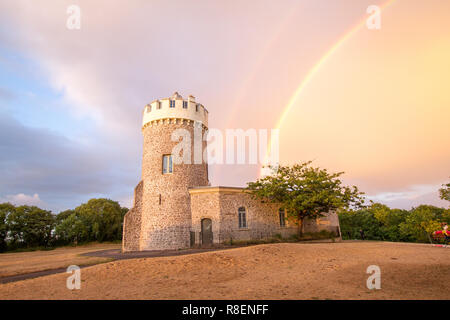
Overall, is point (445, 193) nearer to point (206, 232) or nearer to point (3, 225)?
point (206, 232)

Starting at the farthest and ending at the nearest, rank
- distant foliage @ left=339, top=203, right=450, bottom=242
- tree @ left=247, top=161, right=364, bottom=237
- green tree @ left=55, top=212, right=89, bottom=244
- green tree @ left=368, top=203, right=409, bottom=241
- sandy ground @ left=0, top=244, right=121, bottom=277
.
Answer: green tree @ left=55, top=212, right=89, bottom=244 → green tree @ left=368, top=203, right=409, bottom=241 → distant foliage @ left=339, top=203, right=450, bottom=242 → tree @ left=247, top=161, right=364, bottom=237 → sandy ground @ left=0, top=244, right=121, bottom=277

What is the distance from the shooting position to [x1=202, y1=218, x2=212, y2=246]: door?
69.2ft

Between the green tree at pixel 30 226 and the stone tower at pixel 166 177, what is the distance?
83.3 feet

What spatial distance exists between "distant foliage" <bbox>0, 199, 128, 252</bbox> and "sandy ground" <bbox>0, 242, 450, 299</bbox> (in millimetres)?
37477

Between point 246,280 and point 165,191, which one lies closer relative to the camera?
point 246,280

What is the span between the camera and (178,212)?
22250 millimetres

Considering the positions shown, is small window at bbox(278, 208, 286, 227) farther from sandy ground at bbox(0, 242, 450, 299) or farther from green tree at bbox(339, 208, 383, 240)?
green tree at bbox(339, 208, 383, 240)

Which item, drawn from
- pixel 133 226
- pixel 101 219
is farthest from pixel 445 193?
pixel 101 219

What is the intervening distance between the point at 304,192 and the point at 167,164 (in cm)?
1264

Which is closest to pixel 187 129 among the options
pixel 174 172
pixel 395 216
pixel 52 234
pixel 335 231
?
pixel 174 172

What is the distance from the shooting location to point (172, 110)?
79.0 feet

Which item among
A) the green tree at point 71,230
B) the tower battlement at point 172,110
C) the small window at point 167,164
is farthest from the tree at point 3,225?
the small window at point 167,164

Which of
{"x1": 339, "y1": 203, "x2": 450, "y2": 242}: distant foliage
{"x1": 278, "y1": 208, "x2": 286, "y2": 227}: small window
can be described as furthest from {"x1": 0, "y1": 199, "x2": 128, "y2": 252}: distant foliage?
{"x1": 339, "y1": 203, "x2": 450, "y2": 242}: distant foliage

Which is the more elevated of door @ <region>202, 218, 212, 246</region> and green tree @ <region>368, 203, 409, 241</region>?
door @ <region>202, 218, 212, 246</region>
